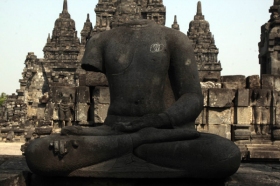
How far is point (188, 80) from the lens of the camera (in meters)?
3.83

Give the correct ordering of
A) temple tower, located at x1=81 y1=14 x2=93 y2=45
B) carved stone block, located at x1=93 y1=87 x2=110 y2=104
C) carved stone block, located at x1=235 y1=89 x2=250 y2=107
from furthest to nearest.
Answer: temple tower, located at x1=81 y1=14 x2=93 y2=45 → carved stone block, located at x1=235 y1=89 x2=250 y2=107 → carved stone block, located at x1=93 y1=87 x2=110 y2=104

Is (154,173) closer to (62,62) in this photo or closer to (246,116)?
(246,116)

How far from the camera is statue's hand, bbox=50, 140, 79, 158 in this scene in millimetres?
3127

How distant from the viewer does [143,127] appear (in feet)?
11.5

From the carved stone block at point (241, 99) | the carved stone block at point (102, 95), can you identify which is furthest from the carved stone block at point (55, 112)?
the carved stone block at point (241, 99)

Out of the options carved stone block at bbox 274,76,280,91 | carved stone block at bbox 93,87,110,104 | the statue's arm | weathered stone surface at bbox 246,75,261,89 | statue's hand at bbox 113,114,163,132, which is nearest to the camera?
statue's hand at bbox 113,114,163,132

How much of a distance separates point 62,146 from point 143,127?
65 cm

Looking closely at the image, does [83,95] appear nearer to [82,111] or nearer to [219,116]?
[82,111]

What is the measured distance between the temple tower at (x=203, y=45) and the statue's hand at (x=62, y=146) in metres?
37.9

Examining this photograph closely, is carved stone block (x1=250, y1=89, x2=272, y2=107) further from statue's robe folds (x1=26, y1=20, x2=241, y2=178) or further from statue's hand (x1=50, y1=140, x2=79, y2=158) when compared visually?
statue's hand (x1=50, y1=140, x2=79, y2=158)

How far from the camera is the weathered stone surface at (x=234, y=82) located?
10641 millimetres

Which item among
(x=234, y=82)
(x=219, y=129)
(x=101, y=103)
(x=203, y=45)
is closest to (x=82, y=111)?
(x=101, y=103)

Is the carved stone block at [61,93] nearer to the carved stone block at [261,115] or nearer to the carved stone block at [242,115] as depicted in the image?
the carved stone block at [242,115]

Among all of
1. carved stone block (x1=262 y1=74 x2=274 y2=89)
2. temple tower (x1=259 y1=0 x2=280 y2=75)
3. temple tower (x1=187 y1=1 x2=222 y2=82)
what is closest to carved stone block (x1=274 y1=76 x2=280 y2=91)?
carved stone block (x1=262 y1=74 x2=274 y2=89)
